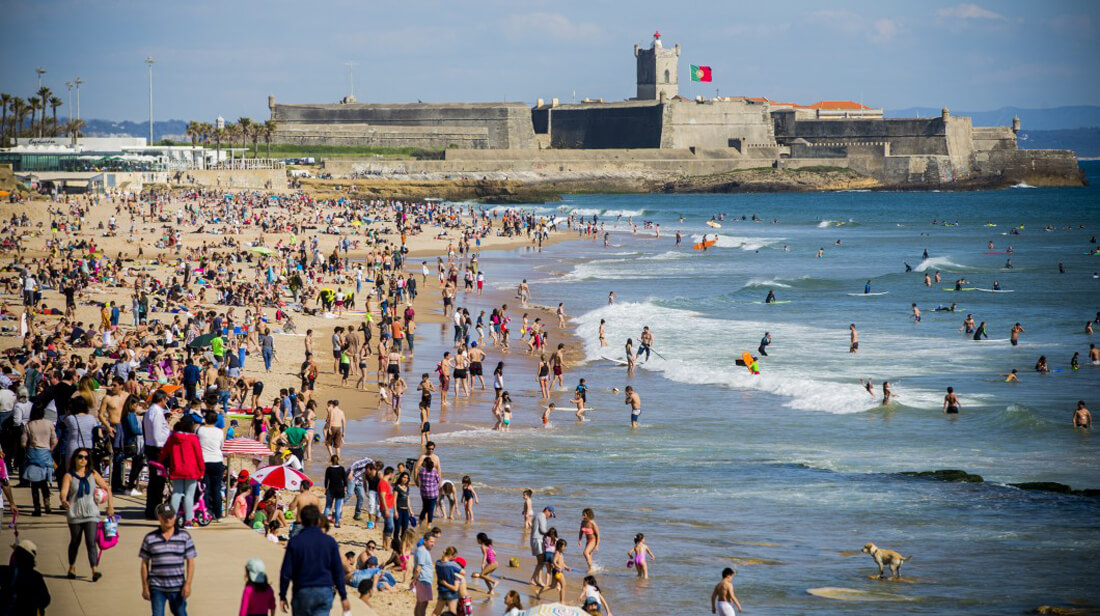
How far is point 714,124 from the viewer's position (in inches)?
4242

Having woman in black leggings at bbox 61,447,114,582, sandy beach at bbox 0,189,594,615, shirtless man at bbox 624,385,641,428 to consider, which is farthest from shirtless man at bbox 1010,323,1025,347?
woman in black leggings at bbox 61,447,114,582

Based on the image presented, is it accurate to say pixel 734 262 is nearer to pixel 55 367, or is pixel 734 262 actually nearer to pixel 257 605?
pixel 55 367

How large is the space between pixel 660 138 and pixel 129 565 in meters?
99.7

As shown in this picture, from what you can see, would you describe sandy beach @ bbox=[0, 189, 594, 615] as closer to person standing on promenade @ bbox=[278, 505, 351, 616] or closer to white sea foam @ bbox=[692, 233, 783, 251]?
person standing on promenade @ bbox=[278, 505, 351, 616]

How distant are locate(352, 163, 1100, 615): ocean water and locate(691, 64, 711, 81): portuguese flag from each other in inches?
3098

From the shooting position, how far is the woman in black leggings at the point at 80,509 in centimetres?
810

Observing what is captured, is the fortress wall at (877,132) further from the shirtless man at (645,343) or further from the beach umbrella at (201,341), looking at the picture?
the beach umbrella at (201,341)

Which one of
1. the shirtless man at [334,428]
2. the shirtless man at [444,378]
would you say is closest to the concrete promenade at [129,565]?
the shirtless man at [334,428]

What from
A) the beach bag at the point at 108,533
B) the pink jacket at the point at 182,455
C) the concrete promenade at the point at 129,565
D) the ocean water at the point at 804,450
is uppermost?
the pink jacket at the point at 182,455

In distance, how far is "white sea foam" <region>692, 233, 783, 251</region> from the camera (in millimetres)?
56531

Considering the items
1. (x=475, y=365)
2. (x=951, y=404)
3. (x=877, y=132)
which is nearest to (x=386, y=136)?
(x=877, y=132)

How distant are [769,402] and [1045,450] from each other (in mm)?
4620

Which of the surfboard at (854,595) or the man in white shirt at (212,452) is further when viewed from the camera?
the surfboard at (854,595)

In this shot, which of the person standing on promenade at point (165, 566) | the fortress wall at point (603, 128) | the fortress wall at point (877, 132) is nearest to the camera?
the person standing on promenade at point (165, 566)
